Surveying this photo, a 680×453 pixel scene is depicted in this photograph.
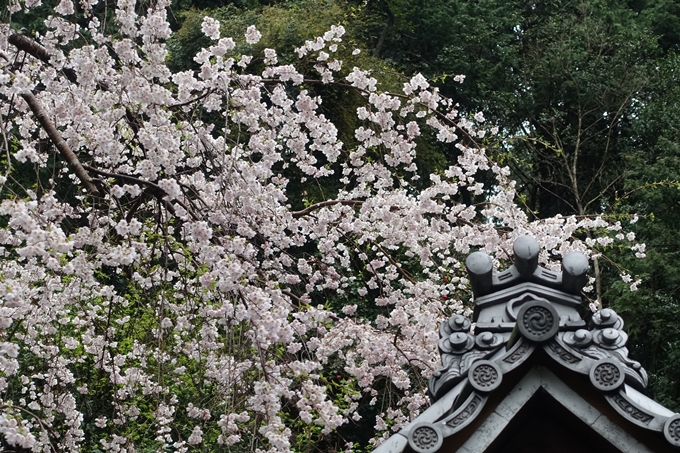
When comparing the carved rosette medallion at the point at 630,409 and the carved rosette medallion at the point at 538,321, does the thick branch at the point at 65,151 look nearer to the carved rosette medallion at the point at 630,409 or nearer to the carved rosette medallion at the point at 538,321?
the carved rosette medallion at the point at 538,321

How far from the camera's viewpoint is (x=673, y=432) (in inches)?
88.4

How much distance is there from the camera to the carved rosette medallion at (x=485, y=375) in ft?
7.88

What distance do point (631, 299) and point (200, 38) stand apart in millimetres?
7914

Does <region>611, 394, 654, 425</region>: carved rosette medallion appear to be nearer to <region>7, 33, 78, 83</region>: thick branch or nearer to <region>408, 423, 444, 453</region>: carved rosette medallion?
A: <region>408, 423, 444, 453</region>: carved rosette medallion

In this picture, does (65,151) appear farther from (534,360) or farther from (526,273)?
(534,360)

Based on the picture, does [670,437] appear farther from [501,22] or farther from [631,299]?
[501,22]

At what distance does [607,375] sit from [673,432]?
0.69 feet

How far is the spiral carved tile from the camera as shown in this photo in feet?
7.34

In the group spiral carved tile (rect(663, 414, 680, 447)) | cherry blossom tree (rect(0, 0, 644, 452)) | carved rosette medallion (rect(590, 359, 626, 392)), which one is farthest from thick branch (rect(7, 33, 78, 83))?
spiral carved tile (rect(663, 414, 680, 447))

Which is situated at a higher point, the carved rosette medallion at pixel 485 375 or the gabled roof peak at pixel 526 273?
the gabled roof peak at pixel 526 273

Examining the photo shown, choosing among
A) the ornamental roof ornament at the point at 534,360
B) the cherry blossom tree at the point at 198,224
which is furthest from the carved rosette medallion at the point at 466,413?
the cherry blossom tree at the point at 198,224

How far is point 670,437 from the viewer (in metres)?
2.24

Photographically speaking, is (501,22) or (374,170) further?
(501,22)

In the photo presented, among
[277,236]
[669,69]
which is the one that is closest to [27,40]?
[277,236]
